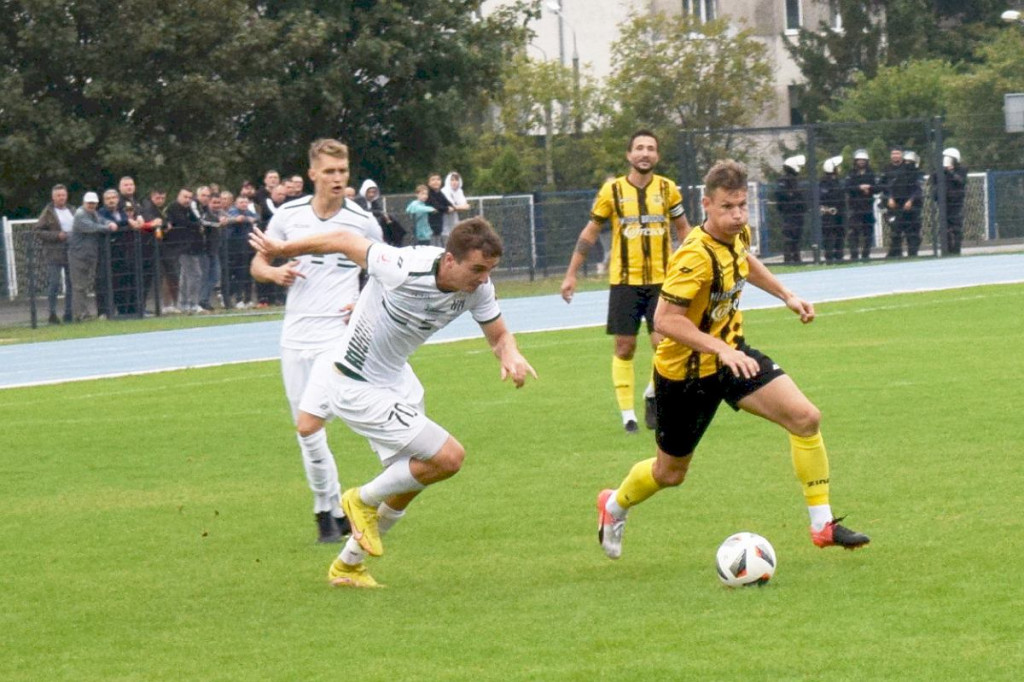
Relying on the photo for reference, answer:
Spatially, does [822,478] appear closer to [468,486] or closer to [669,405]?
[669,405]

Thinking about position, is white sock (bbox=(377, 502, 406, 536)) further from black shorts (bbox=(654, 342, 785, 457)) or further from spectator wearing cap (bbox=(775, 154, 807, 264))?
spectator wearing cap (bbox=(775, 154, 807, 264))

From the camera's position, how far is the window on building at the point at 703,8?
197ft

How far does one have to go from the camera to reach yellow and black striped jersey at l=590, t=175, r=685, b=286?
12.6 meters

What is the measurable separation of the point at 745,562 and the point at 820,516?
0.77 m

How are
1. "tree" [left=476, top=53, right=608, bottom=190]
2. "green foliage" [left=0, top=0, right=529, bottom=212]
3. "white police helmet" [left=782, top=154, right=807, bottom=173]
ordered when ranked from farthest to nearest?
1. "tree" [left=476, top=53, right=608, bottom=190]
2. "green foliage" [left=0, top=0, right=529, bottom=212]
3. "white police helmet" [left=782, top=154, right=807, bottom=173]

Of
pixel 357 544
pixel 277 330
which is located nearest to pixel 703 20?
pixel 277 330

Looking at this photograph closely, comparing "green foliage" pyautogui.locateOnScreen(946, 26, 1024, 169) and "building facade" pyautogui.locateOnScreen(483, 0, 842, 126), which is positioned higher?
"building facade" pyautogui.locateOnScreen(483, 0, 842, 126)

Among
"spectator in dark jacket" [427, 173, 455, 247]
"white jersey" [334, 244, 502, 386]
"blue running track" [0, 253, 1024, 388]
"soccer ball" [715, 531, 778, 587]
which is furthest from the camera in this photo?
"spectator in dark jacket" [427, 173, 455, 247]

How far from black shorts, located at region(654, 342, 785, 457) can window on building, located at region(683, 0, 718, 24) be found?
53.0 metres

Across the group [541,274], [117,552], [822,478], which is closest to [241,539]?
[117,552]

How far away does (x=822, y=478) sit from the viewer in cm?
797

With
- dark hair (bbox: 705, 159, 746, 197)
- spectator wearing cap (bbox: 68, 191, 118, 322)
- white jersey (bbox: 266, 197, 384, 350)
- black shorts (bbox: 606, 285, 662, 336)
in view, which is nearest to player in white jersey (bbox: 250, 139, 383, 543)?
white jersey (bbox: 266, 197, 384, 350)

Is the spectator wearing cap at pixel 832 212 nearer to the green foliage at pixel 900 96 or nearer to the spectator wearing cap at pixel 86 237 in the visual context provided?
the spectator wearing cap at pixel 86 237

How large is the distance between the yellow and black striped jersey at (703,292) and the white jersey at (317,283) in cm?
195
